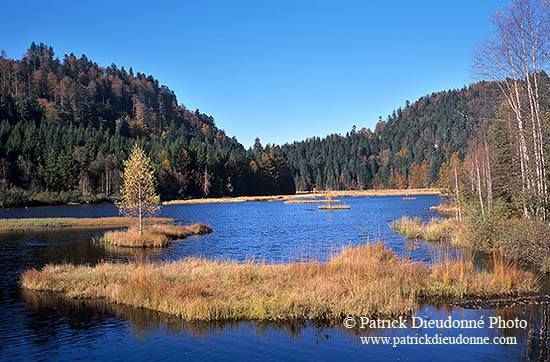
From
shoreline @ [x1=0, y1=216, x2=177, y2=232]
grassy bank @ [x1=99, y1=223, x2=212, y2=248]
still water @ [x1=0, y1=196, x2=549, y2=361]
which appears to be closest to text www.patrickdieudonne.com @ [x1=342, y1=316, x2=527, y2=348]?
still water @ [x1=0, y1=196, x2=549, y2=361]

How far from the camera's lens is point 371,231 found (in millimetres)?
45312

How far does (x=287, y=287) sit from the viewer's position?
1812cm

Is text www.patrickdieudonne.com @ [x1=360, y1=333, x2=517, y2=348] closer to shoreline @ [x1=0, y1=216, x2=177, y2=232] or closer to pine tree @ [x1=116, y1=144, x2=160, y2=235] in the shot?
pine tree @ [x1=116, y1=144, x2=160, y2=235]

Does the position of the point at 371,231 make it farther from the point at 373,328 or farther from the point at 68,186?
the point at 68,186

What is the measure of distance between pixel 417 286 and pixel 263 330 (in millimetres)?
7400

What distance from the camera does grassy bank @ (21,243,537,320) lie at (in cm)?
1619

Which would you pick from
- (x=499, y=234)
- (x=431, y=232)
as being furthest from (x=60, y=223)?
(x=499, y=234)

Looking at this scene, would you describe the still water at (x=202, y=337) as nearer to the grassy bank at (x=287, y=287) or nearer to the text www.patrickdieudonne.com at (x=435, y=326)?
the text www.patrickdieudonne.com at (x=435, y=326)


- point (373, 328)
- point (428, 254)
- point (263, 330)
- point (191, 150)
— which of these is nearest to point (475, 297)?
point (373, 328)

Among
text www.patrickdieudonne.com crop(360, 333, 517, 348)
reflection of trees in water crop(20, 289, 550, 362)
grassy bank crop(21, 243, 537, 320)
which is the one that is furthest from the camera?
grassy bank crop(21, 243, 537, 320)

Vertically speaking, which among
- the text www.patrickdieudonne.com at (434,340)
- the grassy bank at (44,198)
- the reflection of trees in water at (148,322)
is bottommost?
the text www.patrickdieudonne.com at (434,340)

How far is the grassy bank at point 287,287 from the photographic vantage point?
1619 centimetres

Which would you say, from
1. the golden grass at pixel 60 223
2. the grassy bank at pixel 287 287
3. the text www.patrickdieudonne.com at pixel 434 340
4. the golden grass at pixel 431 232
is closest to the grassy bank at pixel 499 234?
the golden grass at pixel 431 232

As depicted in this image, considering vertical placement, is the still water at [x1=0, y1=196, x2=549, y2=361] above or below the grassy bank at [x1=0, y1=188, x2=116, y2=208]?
below
